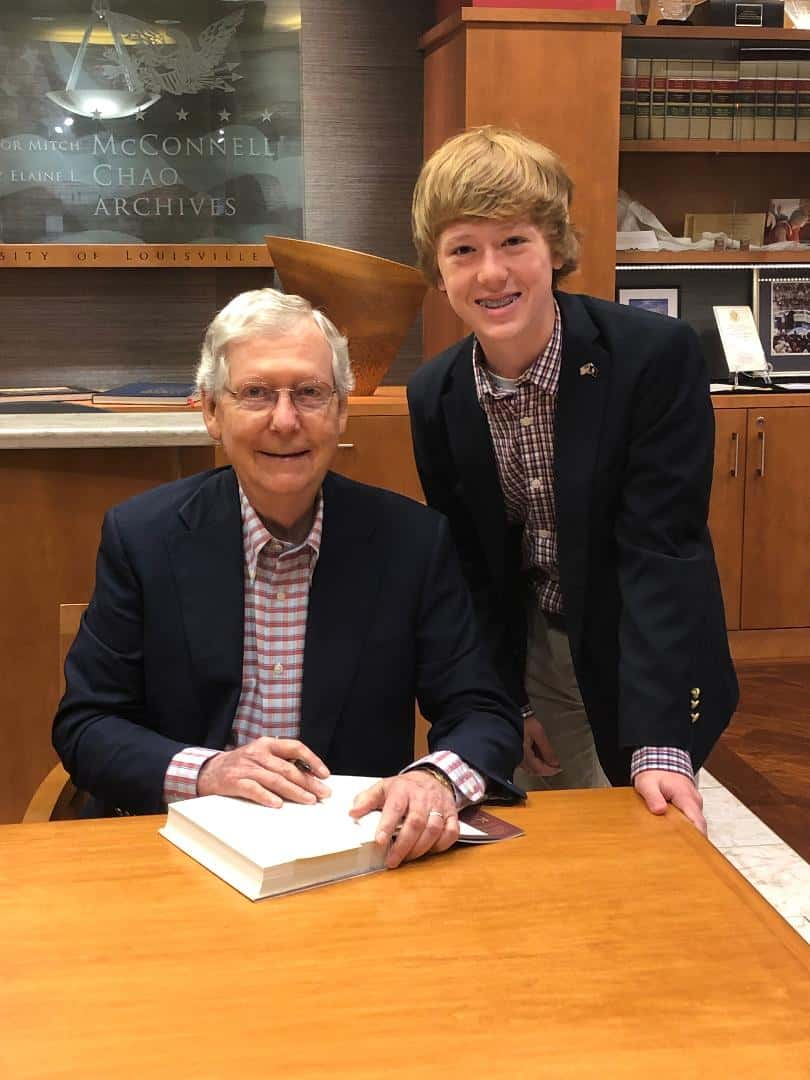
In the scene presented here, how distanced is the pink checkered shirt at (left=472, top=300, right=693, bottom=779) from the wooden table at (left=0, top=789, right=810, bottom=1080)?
688 mm

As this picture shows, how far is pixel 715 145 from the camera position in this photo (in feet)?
15.9

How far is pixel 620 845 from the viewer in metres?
1.34

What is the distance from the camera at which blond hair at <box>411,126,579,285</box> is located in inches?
68.3

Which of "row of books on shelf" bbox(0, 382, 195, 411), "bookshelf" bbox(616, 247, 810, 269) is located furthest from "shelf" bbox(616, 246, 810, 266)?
"row of books on shelf" bbox(0, 382, 195, 411)

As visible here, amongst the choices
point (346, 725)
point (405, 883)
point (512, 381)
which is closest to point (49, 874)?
point (405, 883)

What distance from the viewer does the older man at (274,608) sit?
165cm

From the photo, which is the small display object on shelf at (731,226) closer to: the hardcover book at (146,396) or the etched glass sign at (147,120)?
the etched glass sign at (147,120)

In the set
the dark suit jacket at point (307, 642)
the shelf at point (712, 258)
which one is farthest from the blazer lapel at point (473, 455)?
the shelf at point (712, 258)

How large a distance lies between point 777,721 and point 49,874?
3349mm

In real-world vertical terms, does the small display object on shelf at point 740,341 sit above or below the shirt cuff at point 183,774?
above

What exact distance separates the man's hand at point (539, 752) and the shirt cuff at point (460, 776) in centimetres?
74

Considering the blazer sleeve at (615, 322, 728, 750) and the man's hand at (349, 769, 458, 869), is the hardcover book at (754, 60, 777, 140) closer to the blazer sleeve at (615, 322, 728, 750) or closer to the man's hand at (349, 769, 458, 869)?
the blazer sleeve at (615, 322, 728, 750)

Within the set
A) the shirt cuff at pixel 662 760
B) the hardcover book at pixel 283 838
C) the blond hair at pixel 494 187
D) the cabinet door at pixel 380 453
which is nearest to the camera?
the hardcover book at pixel 283 838

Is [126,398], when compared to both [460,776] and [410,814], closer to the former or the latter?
[460,776]
